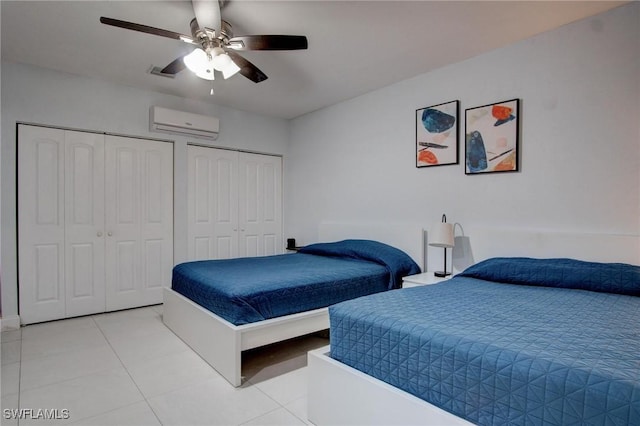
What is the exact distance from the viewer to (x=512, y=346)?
1228mm

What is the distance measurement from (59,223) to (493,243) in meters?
4.05

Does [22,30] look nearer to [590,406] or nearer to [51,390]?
[51,390]

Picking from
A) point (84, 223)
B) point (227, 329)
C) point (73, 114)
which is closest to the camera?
point (227, 329)

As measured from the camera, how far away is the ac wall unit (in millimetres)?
3838

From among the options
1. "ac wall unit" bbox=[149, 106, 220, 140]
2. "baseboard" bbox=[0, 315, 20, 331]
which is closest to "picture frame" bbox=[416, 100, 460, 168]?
"ac wall unit" bbox=[149, 106, 220, 140]

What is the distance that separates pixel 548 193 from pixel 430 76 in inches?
60.4

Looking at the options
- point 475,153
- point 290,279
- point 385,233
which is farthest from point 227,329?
point 475,153

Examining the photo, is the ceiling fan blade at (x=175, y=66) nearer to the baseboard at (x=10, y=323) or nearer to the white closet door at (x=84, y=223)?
the white closet door at (x=84, y=223)

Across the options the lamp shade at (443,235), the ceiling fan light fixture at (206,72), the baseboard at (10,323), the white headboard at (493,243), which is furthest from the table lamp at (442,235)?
the baseboard at (10,323)

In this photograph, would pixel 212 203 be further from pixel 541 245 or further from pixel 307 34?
pixel 541 245

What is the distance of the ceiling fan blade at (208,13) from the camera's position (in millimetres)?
2088

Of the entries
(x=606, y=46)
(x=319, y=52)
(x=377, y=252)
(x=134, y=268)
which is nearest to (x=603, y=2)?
(x=606, y=46)

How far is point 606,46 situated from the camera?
234 cm

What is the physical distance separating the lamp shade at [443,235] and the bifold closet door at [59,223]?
11.0 feet
